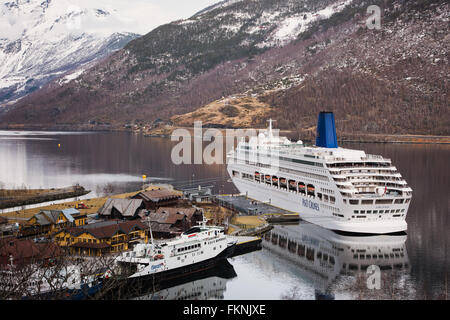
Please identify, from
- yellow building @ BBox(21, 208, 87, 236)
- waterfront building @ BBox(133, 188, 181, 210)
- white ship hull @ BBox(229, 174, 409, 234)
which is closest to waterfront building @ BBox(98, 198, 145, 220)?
yellow building @ BBox(21, 208, 87, 236)

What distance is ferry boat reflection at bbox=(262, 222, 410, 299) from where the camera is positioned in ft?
113

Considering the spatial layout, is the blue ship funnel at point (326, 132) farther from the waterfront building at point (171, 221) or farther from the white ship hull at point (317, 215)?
the waterfront building at point (171, 221)

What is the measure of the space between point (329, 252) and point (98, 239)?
54.9 ft

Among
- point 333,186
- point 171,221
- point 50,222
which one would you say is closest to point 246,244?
point 171,221

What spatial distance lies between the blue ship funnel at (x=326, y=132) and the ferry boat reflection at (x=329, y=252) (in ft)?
35.6

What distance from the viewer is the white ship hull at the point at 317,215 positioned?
139 ft

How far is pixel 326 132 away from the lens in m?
54.1

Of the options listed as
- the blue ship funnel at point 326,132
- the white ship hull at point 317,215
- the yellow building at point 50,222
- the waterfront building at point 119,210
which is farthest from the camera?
the blue ship funnel at point 326,132

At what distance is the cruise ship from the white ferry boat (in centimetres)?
1126

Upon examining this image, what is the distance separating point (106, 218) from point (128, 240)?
8.82 m

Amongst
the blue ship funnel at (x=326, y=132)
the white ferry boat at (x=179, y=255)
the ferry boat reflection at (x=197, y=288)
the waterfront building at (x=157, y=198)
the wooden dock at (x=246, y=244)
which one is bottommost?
the ferry boat reflection at (x=197, y=288)

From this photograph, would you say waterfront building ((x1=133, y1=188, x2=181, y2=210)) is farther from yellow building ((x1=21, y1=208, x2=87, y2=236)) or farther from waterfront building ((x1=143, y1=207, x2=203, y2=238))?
yellow building ((x1=21, y1=208, x2=87, y2=236))

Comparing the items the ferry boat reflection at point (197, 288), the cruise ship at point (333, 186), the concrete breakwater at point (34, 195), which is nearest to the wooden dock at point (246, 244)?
the ferry boat reflection at point (197, 288)

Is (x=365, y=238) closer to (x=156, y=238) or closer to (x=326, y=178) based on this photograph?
(x=326, y=178)
